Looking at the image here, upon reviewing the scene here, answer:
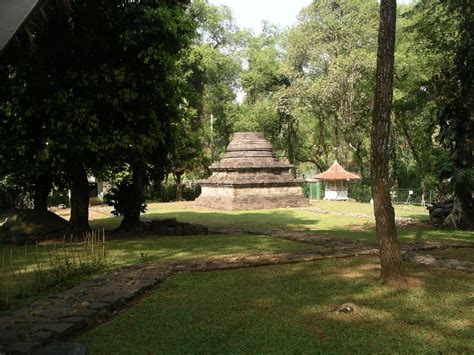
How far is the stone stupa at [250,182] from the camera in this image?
1065 inches

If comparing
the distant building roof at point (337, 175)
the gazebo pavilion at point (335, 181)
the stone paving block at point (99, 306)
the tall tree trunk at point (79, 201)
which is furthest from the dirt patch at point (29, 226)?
the gazebo pavilion at point (335, 181)

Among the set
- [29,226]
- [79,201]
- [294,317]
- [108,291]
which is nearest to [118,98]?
[79,201]

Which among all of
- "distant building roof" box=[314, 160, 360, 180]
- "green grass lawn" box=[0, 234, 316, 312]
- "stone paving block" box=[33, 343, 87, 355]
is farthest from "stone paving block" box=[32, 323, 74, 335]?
"distant building roof" box=[314, 160, 360, 180]

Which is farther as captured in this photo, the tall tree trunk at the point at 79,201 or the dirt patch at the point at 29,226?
the tall tree trunk at the point at 79,201

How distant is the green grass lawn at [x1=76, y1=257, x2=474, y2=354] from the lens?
4.54 meters

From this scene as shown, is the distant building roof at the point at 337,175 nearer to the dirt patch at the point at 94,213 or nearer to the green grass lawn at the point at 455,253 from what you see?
the dirt patch at the point at 94,213

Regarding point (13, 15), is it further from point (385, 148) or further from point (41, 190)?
point (41, 190)

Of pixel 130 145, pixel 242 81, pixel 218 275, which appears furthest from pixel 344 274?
pixel 242 81

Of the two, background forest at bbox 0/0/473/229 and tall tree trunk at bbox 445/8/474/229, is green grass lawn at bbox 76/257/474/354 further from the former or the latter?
tall tree trunk at bbox 445/8/474/229

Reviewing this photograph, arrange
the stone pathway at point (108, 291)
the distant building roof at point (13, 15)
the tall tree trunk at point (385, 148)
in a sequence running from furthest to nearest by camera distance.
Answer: the tall tree trunk at point (385, 148), the stone pathway at point (108, 291), the distant building roof at point (13, 15)

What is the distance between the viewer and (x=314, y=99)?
111ft

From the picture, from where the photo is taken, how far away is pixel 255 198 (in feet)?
89.0

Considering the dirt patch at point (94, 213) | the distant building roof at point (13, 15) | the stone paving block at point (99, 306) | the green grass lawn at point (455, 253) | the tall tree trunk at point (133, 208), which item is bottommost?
the stone paving block at point (99, 306)

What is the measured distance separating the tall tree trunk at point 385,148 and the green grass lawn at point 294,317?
466 millimetres
